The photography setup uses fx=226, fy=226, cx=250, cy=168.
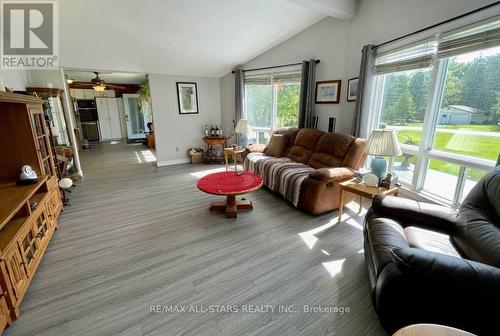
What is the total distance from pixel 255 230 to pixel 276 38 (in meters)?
3.56

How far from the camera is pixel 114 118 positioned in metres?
9.60

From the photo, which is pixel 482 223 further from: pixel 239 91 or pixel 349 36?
pixel 239 91

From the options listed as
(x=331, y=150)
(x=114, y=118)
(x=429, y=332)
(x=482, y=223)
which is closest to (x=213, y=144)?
(x=331, y=150)

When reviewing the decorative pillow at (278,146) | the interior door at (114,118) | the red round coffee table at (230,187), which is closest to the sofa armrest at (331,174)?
the red round coffee table at (230,187)

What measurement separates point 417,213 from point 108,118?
10.8 m

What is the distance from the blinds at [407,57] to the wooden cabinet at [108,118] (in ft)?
32.5

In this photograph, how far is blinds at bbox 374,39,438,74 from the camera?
7.90 feet

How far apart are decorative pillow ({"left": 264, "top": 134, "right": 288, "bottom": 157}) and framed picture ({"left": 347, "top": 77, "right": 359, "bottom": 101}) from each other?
4.02 feet

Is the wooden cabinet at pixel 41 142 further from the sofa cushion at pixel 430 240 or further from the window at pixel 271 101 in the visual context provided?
the sofa cushion at pixel 430 240

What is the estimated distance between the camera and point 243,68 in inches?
205

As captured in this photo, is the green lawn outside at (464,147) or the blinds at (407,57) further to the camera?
the blinds at (407,57)

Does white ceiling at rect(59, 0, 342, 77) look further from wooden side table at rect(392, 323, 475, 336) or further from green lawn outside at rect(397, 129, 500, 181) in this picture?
wooden side table at rect(392, 323, 475, 336)

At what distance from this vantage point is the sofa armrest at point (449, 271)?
101 centimetres

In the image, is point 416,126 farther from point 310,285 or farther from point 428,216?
point 310,285
